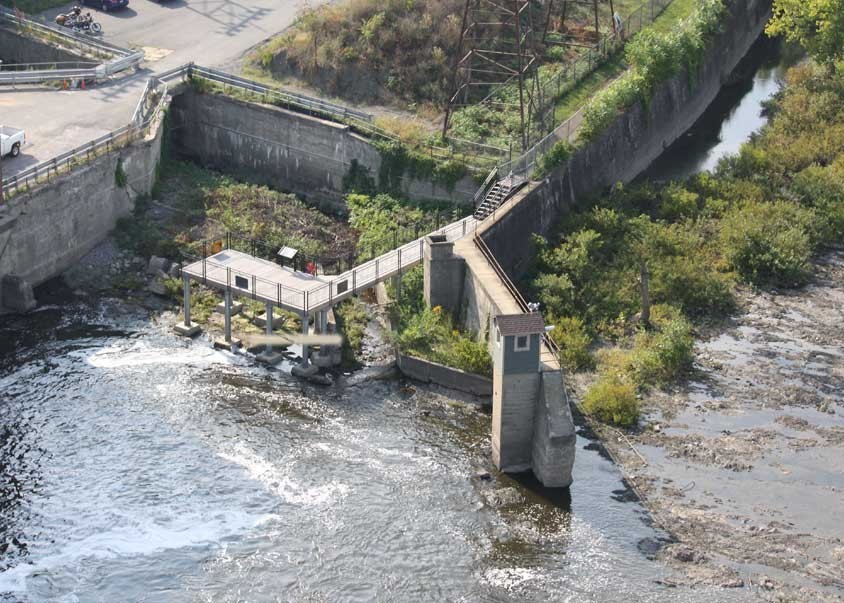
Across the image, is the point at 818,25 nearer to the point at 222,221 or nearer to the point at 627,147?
the point at 627,147

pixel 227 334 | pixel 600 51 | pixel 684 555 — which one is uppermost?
pixel 600 51

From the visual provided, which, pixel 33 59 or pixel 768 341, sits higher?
pixel 33 59

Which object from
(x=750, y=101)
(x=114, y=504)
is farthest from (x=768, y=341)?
(x=750, y=101)

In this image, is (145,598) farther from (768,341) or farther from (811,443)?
(768,341)

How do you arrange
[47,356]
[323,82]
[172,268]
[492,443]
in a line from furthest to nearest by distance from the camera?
[323,82]
[172,268]
[47,356]
[492,443]

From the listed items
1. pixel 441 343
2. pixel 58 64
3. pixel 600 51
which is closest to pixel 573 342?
pixel 441 343

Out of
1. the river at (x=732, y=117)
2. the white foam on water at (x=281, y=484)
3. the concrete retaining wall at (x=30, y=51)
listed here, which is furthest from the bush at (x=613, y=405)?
the concrete retaining wall at (x=30, y=51)

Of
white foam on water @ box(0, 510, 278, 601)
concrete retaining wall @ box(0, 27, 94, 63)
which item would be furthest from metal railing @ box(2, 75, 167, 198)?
white foam on water @ box(0, 510, 278, 601)
